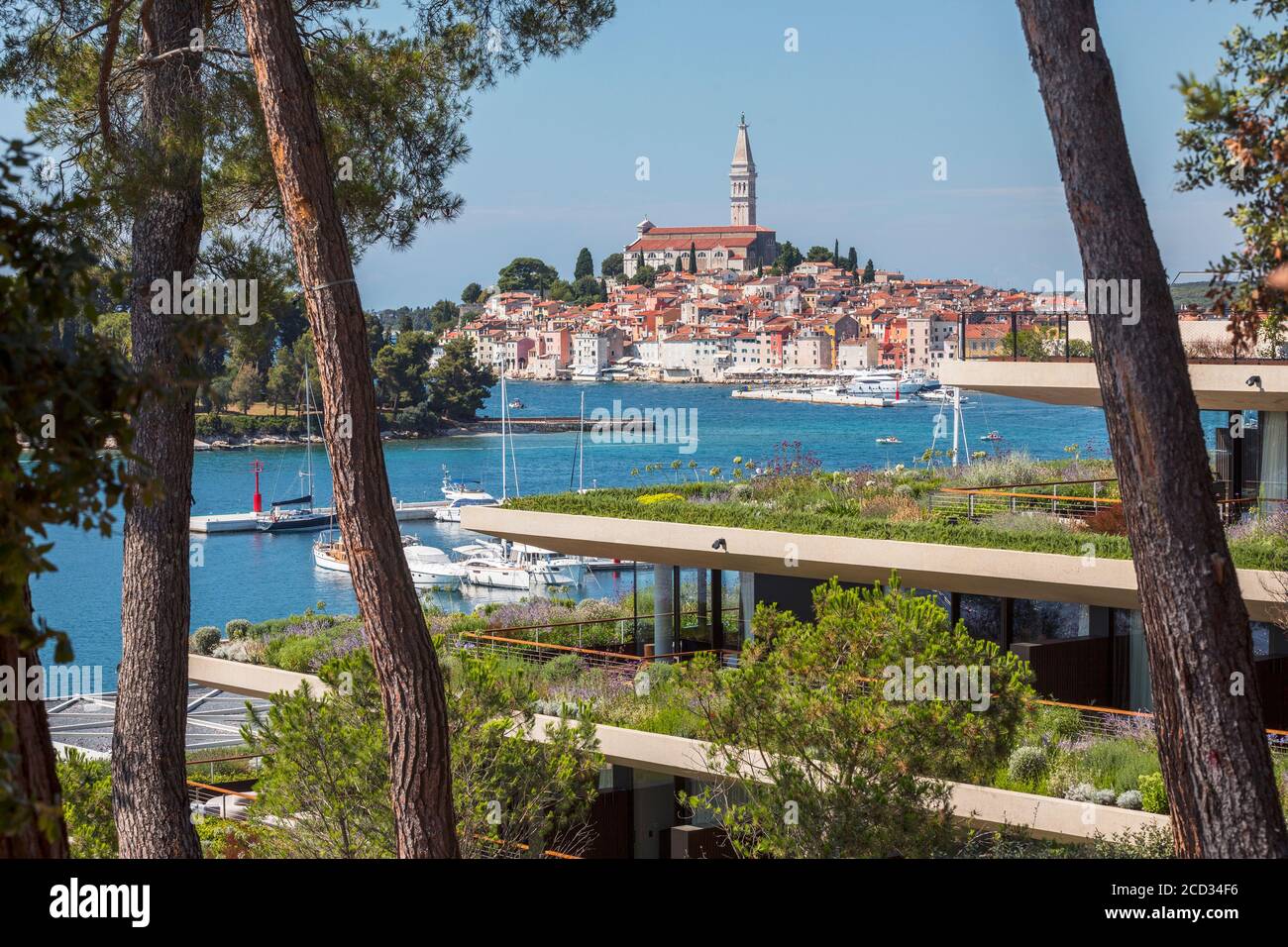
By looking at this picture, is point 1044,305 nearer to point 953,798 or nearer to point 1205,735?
point 953,798

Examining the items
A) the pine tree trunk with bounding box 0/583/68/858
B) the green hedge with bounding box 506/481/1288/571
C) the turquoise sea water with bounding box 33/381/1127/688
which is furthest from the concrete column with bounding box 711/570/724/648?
the turquoise sea water with bounding box 33/381/1127/688

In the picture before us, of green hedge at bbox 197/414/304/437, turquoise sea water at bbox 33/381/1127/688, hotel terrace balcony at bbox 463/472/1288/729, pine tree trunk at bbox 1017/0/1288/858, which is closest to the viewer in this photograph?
pine tree trunk at bbox 1017/0/1288/858

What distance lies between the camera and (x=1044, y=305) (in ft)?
67.6

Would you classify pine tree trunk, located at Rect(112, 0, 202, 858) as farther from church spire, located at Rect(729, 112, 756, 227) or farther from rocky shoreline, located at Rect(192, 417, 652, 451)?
church spire, located at Rect(729, 112, 756, 227)

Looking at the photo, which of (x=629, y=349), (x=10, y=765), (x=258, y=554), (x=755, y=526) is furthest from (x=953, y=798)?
(x=629, y=349)

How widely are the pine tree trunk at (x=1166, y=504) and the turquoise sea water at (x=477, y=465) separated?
63.9m

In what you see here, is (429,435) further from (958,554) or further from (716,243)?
(958,554)

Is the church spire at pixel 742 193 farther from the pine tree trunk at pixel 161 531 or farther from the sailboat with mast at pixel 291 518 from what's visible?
the pine tree trunk at pixel 161 531

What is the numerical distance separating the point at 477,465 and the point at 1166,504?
110 m

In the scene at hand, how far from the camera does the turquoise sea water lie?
3364 inches

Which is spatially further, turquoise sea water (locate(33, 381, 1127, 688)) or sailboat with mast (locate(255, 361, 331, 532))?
sailboat with mast (locate(255, 361, 331, 532))

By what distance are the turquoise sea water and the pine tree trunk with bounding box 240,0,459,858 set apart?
202 ft

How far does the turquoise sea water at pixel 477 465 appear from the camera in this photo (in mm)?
85438

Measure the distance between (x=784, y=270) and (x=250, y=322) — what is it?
16628cm
